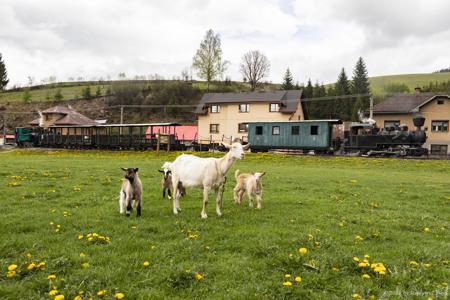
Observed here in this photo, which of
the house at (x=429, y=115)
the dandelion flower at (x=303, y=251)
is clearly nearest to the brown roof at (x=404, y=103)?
the house at (x=429, y=115)

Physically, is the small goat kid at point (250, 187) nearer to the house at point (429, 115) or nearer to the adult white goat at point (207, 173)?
the adult white goat at point (207, 173)

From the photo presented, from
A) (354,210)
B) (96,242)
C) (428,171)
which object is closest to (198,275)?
(96,242)

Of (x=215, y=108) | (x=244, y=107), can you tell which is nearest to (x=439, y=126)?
(x=244, y=107)

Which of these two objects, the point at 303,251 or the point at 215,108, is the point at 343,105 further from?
the point at 303,251

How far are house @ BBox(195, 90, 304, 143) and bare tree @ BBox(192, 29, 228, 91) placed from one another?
27.9 m

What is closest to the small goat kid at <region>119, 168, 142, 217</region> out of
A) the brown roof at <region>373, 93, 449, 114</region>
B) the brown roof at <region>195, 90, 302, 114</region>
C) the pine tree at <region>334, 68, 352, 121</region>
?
the brown roof at <region>195, 90, 302, 114</region>

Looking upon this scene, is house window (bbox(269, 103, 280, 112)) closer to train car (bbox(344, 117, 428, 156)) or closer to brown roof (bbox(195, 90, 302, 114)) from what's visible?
brown roof (bbox(195, 90, 302, 114))

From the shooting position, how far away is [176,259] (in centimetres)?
595

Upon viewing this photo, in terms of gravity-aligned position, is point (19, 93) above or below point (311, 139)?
above

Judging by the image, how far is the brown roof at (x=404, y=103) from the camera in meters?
50.3

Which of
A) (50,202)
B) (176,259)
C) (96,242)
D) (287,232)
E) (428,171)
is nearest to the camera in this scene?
(176,259)

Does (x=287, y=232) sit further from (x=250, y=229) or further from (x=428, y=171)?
(x=428, y=171)

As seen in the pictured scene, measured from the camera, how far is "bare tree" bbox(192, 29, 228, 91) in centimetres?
8806

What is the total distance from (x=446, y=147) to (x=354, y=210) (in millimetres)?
46214
